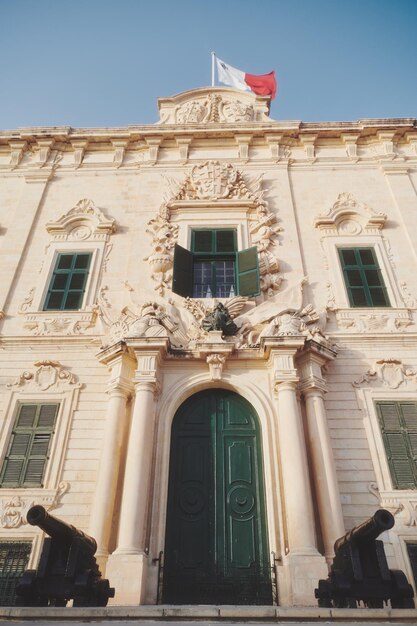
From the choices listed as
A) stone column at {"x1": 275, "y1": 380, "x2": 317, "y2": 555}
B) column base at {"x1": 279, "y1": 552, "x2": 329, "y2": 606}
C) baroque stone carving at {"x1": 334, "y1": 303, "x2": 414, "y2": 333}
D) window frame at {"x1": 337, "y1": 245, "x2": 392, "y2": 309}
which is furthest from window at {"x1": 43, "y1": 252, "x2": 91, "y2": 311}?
column base at {"x1": 279, "y1": 552, "x2": 329, "y2": 606}

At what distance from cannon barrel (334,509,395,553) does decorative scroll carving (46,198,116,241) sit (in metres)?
9.50

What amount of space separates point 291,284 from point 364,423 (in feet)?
12.1

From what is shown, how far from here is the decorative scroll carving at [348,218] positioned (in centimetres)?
1275

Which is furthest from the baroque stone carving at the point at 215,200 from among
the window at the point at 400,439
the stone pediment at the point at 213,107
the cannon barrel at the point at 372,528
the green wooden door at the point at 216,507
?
the cannon barrel at the point at 372,528

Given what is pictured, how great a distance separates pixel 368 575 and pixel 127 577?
3.63 metres

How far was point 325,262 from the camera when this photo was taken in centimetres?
1215

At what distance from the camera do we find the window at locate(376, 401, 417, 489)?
886 cm

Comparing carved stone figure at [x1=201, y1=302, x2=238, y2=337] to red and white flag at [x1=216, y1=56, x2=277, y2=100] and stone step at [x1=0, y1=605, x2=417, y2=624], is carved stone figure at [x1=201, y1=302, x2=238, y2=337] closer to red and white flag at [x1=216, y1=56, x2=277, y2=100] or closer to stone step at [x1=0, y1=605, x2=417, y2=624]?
stone step at [x1=0, y1=605, x2=417, y2=624]

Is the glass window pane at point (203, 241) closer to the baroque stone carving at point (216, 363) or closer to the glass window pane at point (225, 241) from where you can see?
the glass window pane at point (225, 241)

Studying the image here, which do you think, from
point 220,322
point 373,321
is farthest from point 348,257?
point 220,322

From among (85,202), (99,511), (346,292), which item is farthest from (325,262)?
(99,511)

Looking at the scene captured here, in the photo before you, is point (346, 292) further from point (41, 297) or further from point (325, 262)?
point (41, 297)

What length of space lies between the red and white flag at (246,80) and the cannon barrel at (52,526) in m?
15.8

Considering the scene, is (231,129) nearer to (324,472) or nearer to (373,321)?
(373,321)
